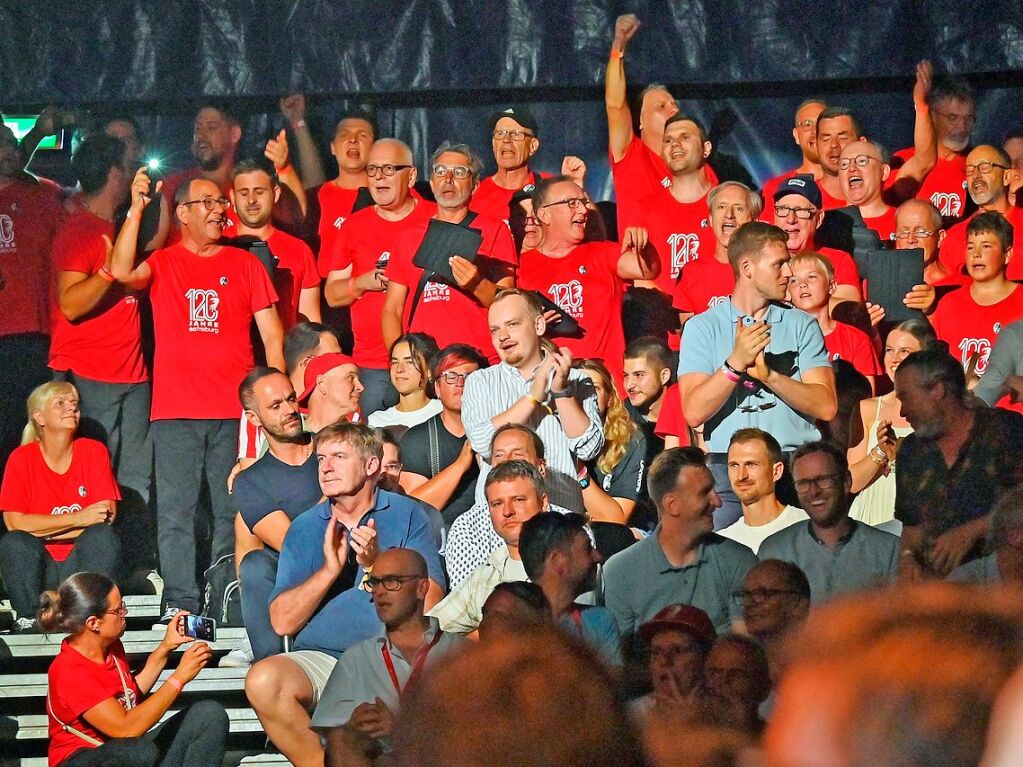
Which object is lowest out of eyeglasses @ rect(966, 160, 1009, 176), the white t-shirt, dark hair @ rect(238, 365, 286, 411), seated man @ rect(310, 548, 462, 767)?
seated man @ rect(310, 548, 462, 767)

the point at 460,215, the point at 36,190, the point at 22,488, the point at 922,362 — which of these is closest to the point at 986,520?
the point at 922,362

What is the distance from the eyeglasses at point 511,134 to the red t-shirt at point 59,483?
2.33 meters

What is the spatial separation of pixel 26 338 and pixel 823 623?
6.31 metres

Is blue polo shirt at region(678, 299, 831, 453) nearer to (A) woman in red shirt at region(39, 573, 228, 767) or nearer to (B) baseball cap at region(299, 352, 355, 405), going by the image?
(B) baseball cap at region(299, 352, 355, 405)

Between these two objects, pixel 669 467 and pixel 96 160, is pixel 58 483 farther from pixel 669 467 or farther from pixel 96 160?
pixel 669 467

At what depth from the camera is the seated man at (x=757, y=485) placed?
5223 millimetres

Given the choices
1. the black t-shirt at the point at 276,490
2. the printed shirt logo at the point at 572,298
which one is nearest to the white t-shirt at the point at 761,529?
the printed shirt logo at the point at 572,298

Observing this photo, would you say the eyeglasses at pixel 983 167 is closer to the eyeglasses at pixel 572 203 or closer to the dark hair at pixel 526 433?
the eyeglasses at pixel 572 203

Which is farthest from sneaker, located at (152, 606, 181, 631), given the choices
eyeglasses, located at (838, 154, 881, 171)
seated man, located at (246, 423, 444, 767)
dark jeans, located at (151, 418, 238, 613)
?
eyeglasses, located at (838, 154, 881, 171)

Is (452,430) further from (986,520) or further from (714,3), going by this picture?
(714,3)

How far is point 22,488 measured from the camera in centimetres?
630

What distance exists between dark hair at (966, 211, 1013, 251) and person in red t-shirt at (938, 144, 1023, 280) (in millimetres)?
453

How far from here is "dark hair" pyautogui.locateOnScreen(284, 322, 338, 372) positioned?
6.48m

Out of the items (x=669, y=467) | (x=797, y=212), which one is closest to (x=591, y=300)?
(x=797, y=212)
